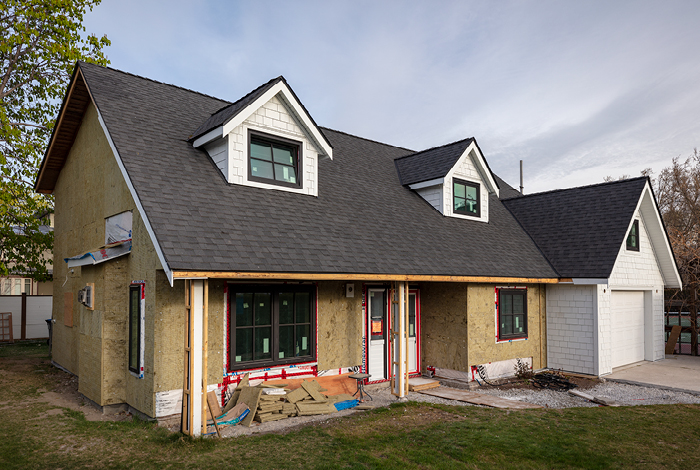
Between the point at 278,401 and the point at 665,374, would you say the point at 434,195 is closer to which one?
the point at 278,401

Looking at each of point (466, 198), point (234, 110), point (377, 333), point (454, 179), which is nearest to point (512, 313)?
point (466, 198)

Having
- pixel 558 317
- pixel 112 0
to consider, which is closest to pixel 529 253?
pixel 558 317

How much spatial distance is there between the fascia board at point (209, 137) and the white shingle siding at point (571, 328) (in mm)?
10295

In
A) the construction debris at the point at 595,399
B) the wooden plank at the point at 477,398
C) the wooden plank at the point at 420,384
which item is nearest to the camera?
the wooden plank at the point at 477,398

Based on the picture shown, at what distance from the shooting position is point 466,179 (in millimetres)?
13859

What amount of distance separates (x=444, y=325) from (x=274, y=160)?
5.98 m

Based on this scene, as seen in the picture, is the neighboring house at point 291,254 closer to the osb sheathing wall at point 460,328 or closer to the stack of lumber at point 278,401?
the osb sheathing wall at point 460,328

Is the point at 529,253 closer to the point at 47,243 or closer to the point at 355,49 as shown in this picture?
the point at 355,49

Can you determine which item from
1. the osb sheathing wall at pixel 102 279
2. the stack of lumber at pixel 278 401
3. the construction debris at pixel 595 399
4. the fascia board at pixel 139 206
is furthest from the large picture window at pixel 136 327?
the construction debris at pixel 595 399

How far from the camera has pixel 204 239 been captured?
23.1 feet

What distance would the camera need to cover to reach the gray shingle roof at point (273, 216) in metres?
7.24

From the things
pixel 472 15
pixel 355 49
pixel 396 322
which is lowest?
pixel 396 322

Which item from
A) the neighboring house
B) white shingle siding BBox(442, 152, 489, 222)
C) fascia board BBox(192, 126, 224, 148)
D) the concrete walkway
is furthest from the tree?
the concrete walkway

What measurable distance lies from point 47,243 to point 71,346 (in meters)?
6.92
